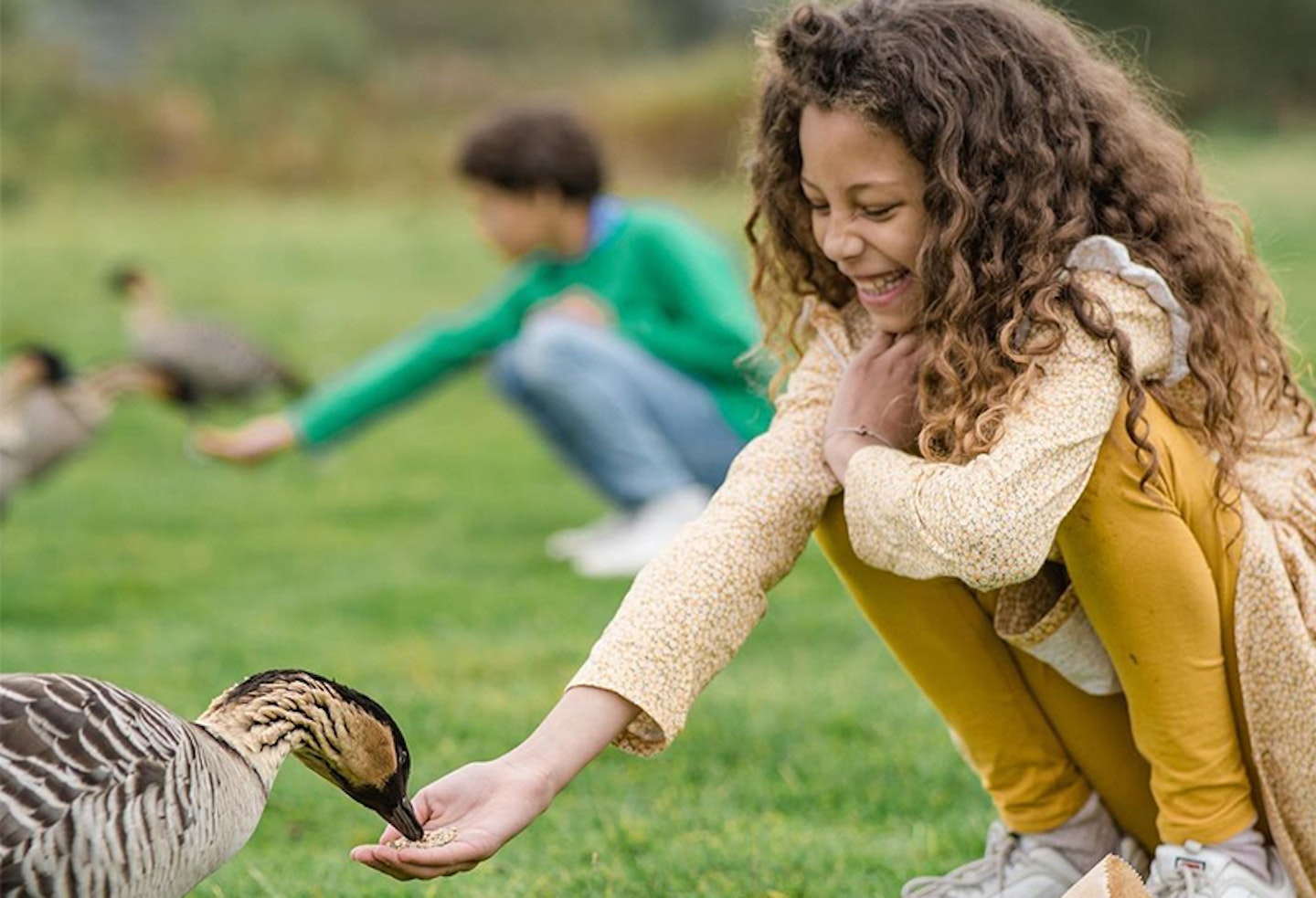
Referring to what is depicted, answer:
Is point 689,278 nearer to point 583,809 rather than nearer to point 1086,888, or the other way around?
point 583,809

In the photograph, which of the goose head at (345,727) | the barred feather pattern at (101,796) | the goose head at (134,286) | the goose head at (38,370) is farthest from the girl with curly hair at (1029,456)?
the goose head at (134,286)

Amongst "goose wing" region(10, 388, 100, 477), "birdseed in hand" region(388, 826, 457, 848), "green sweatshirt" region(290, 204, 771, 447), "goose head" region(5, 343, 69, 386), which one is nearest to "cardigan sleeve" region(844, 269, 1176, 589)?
"birdseed in hand" region(388, 826, 457, 848)

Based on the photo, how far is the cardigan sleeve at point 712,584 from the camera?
2.25 meters

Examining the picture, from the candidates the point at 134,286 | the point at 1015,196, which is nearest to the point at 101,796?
the point at 1015,196

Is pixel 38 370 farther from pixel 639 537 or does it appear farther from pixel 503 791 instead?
pixel 503 791

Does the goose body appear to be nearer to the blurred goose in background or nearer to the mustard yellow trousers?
the blurred goose in background

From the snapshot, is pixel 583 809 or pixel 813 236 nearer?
pixel 813 236

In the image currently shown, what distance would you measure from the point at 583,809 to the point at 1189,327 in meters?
1.37

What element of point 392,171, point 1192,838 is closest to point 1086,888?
point 1192,838

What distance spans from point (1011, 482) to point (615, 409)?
11.4 feet

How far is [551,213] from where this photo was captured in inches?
221

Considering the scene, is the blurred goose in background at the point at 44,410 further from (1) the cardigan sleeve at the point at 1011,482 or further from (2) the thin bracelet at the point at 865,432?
(1) the cardigan sleeve at the point at 1011,482

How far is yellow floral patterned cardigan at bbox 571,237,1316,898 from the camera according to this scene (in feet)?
7.14

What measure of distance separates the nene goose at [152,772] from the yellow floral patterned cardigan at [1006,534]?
13.5 inches
